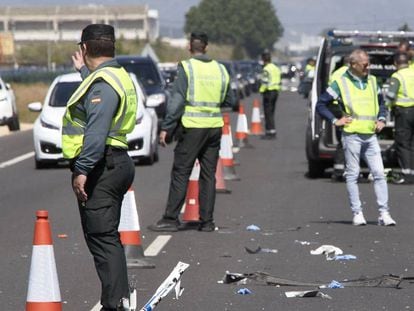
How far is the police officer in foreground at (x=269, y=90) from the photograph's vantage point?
30438 millimetres

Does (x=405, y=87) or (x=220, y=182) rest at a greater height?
(x=405, y=87)

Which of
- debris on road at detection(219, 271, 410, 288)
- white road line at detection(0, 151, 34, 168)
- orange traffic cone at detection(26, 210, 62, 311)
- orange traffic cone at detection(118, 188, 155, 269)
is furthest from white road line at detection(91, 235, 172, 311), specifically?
white road line at detection(0, 151, 34, 168)

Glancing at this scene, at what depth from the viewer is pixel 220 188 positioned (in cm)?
1852

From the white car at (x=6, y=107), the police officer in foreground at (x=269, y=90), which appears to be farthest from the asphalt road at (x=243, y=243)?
the white car at (x=6, y=107)

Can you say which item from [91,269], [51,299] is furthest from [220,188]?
[51,299]

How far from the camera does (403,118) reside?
1977 centimetres

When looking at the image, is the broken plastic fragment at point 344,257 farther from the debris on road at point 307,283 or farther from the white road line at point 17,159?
the white road line at point 17,159

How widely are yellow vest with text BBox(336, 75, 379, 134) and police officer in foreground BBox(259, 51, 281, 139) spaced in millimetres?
15187

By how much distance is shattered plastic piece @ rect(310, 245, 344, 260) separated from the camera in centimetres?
1257

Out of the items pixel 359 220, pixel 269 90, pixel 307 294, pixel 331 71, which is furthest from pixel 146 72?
pixel 307 294

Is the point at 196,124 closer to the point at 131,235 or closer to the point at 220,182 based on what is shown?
the point at 131,235

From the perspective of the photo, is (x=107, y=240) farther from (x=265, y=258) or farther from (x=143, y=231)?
(x=143, y=231)

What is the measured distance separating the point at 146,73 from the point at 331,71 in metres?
12.1

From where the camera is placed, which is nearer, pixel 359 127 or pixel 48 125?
pixel 359 127
